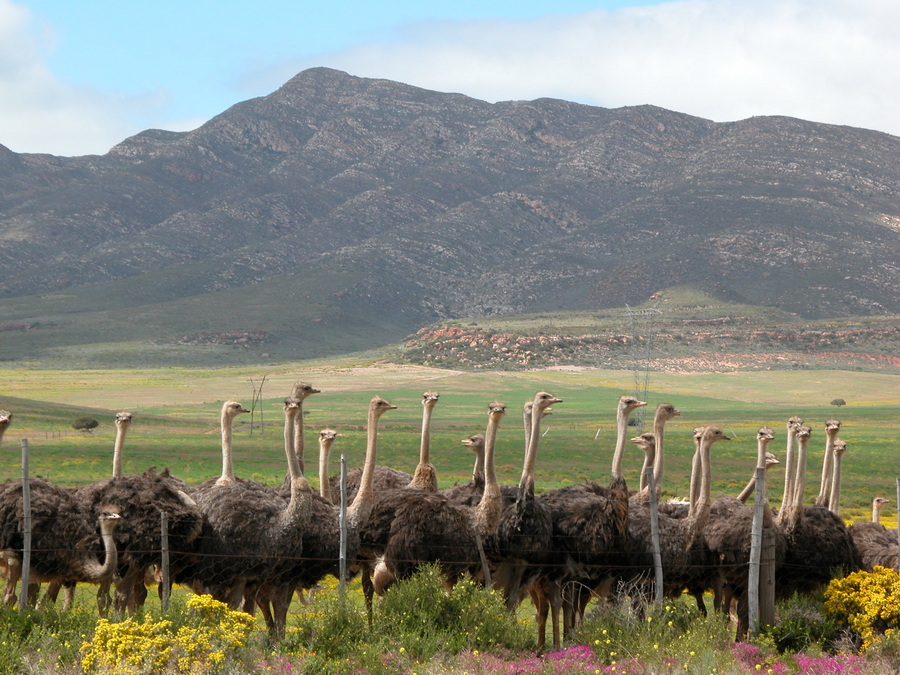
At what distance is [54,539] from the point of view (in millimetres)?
11289

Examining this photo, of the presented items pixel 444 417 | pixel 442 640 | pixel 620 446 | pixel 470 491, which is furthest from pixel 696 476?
pixel 444 417

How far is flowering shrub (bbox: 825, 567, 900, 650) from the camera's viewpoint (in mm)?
11875

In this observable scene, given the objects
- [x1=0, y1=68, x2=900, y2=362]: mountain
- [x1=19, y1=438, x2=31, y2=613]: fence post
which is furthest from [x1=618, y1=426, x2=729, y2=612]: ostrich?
[x1=0, y1=68, x2=900, y2=362]: mountain

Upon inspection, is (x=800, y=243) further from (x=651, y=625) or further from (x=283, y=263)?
(x=651, y=625)

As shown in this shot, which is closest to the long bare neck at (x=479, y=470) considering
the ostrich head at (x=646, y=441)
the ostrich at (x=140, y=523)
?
the ostrich head at (x=646, y=441)

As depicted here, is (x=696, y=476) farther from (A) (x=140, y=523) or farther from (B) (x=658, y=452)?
(A) (x=140, y=523)

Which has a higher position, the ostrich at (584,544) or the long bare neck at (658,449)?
the long bare neck at (658,449)

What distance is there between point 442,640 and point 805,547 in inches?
183

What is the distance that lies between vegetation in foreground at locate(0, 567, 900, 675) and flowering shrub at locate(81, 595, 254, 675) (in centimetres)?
1

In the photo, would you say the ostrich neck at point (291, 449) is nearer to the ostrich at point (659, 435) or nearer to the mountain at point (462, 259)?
the ostrich at point (659, 435)

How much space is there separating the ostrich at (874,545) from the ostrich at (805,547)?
19.2 inches

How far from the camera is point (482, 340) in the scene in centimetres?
11212

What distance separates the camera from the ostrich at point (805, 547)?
43.0 feet

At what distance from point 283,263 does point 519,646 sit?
170476 mm
